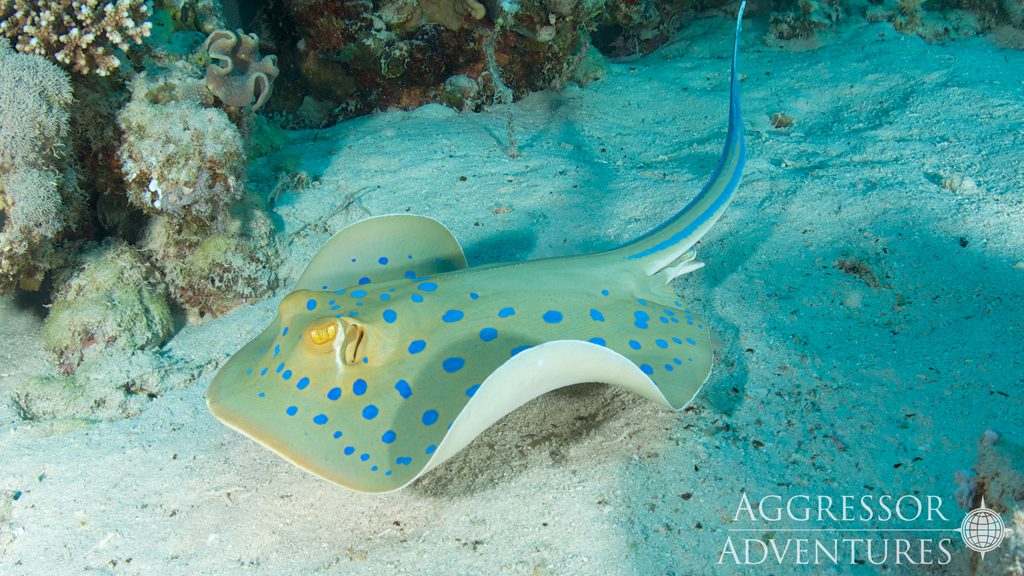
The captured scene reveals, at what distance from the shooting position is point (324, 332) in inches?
102

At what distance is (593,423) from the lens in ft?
10.3

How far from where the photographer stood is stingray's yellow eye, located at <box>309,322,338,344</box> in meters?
2.59

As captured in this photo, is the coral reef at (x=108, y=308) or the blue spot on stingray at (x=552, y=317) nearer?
the blue spot on stingray at (x=552, y=317)

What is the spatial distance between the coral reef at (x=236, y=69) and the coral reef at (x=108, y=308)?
1452mm

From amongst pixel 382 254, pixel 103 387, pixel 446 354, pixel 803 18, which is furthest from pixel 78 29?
pixel 803 18

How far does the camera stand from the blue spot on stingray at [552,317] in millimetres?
2945

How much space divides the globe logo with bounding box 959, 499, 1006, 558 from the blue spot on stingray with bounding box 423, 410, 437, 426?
195 centimetres

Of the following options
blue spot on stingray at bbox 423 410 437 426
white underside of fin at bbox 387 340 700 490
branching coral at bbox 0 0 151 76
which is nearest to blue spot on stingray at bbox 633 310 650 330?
white underside of fin at bbox 387 340 700 490

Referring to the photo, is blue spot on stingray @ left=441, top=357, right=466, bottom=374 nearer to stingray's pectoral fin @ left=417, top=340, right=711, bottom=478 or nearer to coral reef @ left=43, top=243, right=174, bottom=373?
stingray's pectoral fin @ left=417, top=340, right=711, bottom=478

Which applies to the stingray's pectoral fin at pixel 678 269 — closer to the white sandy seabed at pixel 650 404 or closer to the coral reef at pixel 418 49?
the white sandy seabed at pixel 650 404

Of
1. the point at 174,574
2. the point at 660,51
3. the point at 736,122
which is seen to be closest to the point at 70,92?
the point at 174,574

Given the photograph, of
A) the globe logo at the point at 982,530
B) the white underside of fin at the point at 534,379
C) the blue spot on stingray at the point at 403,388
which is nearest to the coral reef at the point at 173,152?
the blue spot on stingray at the point at 403,388

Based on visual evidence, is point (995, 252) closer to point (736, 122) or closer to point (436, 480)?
point (736, 122)

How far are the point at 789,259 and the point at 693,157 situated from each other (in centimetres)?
224
